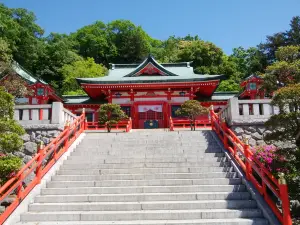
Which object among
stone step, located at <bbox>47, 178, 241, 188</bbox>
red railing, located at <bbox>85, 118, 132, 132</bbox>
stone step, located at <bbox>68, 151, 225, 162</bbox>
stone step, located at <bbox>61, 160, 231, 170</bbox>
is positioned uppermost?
red railing, located at <bbox>85, 118, 132, 132</bbox>

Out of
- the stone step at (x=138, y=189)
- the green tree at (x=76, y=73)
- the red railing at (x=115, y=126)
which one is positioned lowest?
the stone step at (x=138, y=189)

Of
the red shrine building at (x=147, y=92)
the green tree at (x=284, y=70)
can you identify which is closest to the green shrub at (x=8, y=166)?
the green tree at (x=284, y=70)

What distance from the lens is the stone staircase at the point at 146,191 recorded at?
6113 mm

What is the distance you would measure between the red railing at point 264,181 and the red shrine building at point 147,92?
30.5 ft

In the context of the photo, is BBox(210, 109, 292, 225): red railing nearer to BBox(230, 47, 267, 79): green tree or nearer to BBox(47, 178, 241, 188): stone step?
BBox(47, 178, 241, 188): stone step

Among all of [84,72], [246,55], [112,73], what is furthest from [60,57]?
[246,55]

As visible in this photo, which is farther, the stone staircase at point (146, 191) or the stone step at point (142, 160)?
the stone step at point (142, 160)

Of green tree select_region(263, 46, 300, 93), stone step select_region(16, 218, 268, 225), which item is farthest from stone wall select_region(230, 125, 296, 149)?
stone step select_region(16, 218, 268, 225)

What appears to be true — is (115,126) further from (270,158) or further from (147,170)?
(270,158)

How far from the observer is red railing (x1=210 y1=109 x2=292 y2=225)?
17.3 ft

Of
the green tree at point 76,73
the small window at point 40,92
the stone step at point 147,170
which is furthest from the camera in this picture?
the green tree at point 76,73

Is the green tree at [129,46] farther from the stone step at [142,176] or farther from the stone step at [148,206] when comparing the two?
the stone step at [148,206]

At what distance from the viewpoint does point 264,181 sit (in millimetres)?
6129

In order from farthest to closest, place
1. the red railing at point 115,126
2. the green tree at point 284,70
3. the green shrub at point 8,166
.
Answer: the red railing at point 115,126, the green tree at point 284,70, the green shrub at point 8,166
